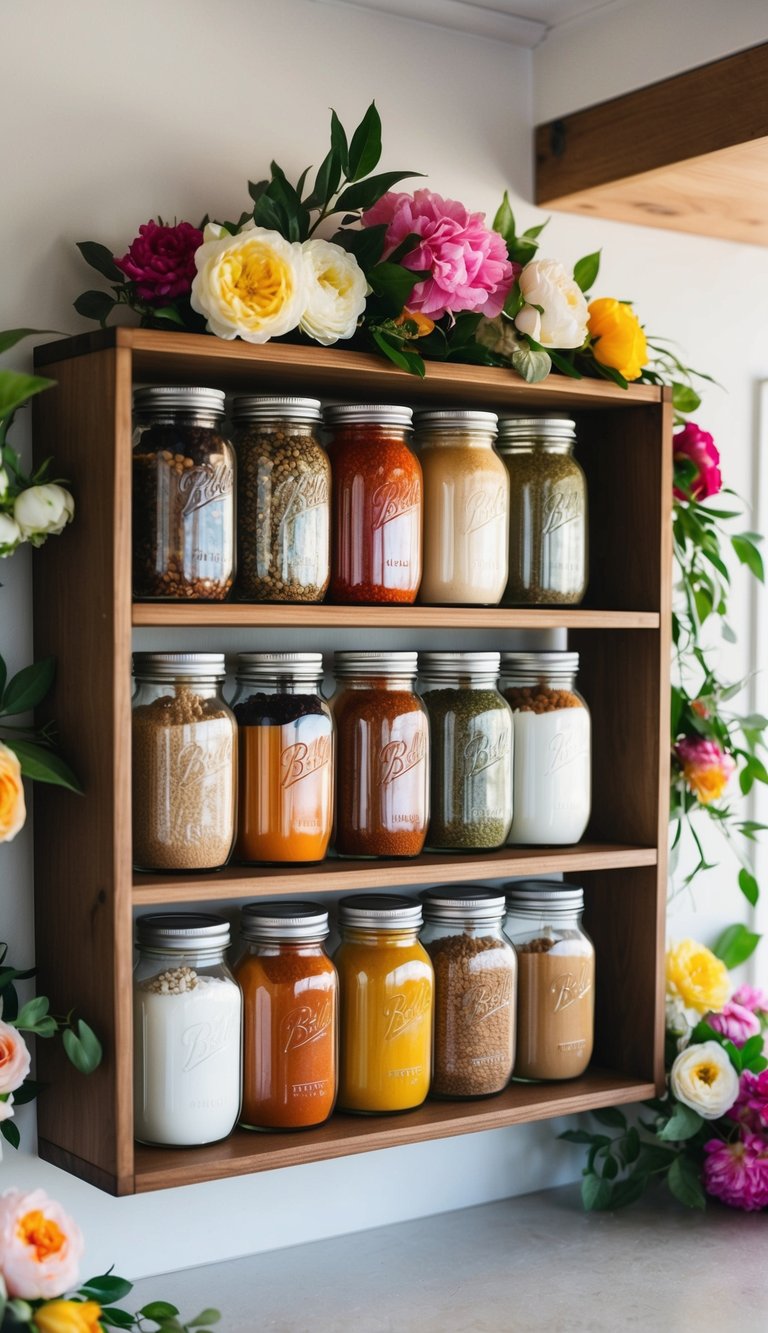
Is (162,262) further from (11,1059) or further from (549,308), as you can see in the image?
(11,1059)

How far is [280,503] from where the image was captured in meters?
1.67

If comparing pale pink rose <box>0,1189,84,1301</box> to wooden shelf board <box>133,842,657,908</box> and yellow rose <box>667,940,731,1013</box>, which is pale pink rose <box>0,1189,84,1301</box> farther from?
yellow rose <box>667,940,731,1013</box>

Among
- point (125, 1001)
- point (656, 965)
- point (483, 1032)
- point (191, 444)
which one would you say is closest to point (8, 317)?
point (191, 444)

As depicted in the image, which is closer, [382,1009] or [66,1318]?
[66,1318]

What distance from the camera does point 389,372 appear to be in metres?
1.69

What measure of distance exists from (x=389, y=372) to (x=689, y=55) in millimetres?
584

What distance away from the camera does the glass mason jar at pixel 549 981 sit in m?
1.90

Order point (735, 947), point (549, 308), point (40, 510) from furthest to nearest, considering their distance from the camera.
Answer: point (735, 947) < point (549, 308) < point (40, 510)

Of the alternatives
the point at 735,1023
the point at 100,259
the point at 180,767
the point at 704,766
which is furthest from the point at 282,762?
the point at 735,1023

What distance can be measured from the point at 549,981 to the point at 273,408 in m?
0.79

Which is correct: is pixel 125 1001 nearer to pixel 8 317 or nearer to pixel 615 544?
pixel 8 317

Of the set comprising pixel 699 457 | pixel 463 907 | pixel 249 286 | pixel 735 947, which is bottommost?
pixel 735 947

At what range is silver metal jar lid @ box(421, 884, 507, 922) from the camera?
182cm

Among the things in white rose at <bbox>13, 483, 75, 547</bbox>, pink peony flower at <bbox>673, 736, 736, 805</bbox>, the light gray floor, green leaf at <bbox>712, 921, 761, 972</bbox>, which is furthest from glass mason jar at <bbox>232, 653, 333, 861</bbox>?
green leaf at <bbox>712, 921, 761, 972</bbox>
